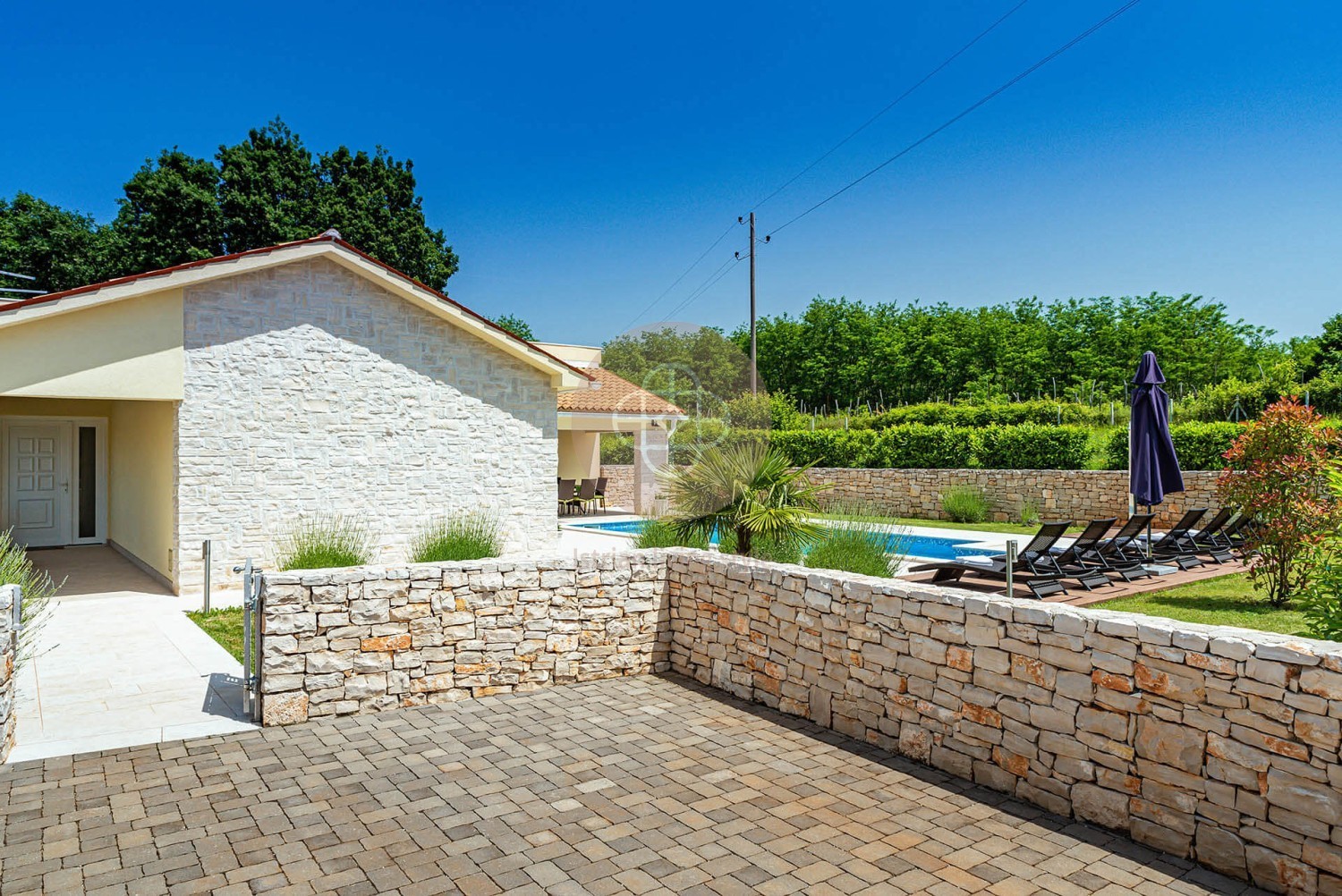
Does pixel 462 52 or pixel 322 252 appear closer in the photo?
pixel 322 252

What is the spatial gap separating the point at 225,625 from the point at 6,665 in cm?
453

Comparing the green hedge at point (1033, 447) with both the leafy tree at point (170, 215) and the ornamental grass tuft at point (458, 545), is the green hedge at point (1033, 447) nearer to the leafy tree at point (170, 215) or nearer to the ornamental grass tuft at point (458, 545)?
the ornamental grass tuft at point (458, 545)

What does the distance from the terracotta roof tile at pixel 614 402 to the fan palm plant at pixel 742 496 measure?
45.7ft

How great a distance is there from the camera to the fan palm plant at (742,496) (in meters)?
9.48

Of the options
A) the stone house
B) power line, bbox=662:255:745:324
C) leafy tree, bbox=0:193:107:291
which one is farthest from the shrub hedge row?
leafy tree, bbox=0:193:107:291

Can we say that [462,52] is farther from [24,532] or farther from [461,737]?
[461,737]

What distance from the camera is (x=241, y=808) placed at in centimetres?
487

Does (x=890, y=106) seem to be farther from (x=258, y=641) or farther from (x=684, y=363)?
(x=684, y=363)

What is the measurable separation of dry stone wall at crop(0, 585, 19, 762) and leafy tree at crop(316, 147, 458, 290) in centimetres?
3395

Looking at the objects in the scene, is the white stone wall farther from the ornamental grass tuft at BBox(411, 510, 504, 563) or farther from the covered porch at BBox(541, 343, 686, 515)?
the covered porch at BBox(541, 343, 686, 515)

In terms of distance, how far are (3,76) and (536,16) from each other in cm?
3335

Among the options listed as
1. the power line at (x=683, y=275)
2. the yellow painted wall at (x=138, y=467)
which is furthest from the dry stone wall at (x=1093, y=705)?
the power line at (x=683, y=275)

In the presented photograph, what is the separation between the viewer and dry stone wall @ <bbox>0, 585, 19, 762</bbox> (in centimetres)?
554

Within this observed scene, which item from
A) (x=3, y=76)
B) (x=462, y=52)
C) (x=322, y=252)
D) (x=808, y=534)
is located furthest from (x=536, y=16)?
(x=3, y=76)
